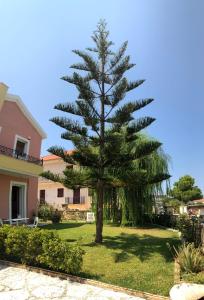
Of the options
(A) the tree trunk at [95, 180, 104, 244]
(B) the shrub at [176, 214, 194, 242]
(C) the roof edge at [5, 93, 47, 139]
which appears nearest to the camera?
(B) the shrub at [176, 214, 194, 242]

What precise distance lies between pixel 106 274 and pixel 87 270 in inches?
20.2

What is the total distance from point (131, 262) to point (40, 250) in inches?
100.0

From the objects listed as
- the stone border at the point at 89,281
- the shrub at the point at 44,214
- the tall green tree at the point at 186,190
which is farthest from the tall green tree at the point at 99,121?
the tall green tree at the point at 186,190

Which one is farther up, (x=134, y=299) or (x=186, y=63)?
(x=186, y=63)

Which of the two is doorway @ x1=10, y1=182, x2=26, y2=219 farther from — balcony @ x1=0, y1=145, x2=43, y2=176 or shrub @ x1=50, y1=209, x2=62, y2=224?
shrub @ x1=50, y1=209, x2=62, y2=224

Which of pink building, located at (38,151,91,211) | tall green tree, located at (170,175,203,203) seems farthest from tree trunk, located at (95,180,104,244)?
tall green tree, located at (170,175,203,203)

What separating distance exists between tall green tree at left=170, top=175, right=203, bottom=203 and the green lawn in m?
34.4

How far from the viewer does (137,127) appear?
11.1 metres

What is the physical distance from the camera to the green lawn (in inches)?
260

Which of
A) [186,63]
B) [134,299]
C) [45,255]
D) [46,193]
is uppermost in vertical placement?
[186,63]

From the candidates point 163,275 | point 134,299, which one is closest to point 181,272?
point 163,275

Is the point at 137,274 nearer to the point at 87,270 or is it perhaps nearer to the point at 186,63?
the point at 87,270

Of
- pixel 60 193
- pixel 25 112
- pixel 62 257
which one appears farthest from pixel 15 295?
pixel 60 193

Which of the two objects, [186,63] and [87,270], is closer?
[87,270]
